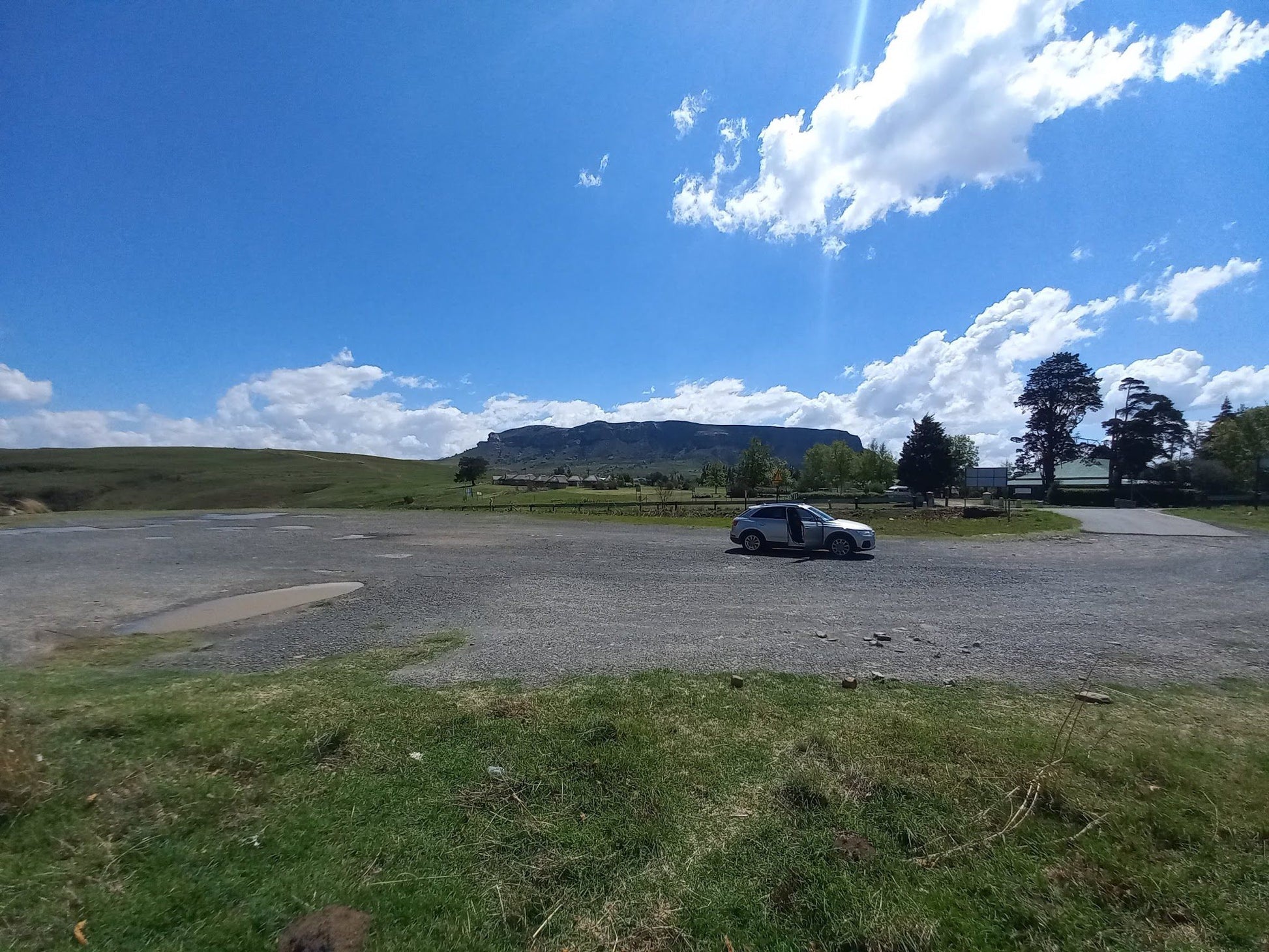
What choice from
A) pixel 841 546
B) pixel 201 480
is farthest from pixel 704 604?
pixel 201 480

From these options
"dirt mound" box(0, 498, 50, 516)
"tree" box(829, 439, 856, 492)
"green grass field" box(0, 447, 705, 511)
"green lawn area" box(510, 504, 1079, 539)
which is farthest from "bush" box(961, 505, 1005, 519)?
"dirt mound" box(0, 498, 50, 516)

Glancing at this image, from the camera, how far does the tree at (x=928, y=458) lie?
62.8m

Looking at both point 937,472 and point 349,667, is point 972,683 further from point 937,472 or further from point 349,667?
point 937,472

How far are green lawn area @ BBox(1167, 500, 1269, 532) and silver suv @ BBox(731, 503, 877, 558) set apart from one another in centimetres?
2204

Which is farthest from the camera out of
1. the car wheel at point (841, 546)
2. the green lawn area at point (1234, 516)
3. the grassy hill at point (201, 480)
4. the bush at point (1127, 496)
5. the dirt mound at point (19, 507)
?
the grassy hill at point (201, 480)

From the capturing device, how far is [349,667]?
7.27 meters

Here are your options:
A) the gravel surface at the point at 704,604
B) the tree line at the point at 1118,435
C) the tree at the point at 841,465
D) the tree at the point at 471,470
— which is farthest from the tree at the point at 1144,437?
the tree at the point at 471,470

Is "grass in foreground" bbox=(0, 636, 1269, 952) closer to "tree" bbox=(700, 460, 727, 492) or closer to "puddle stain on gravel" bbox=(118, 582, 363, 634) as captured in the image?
"puddle stain on gravel" bbox=(118, 582, 363, 634)

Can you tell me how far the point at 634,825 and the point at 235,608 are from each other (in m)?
11.1

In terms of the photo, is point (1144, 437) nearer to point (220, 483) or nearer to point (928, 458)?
point (928, 458)

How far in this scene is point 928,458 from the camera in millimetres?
63094

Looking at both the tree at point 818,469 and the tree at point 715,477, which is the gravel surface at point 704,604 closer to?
the tree at point 818,469

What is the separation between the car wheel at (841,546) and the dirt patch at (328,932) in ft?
56.4

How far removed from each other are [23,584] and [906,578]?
69.6ft
